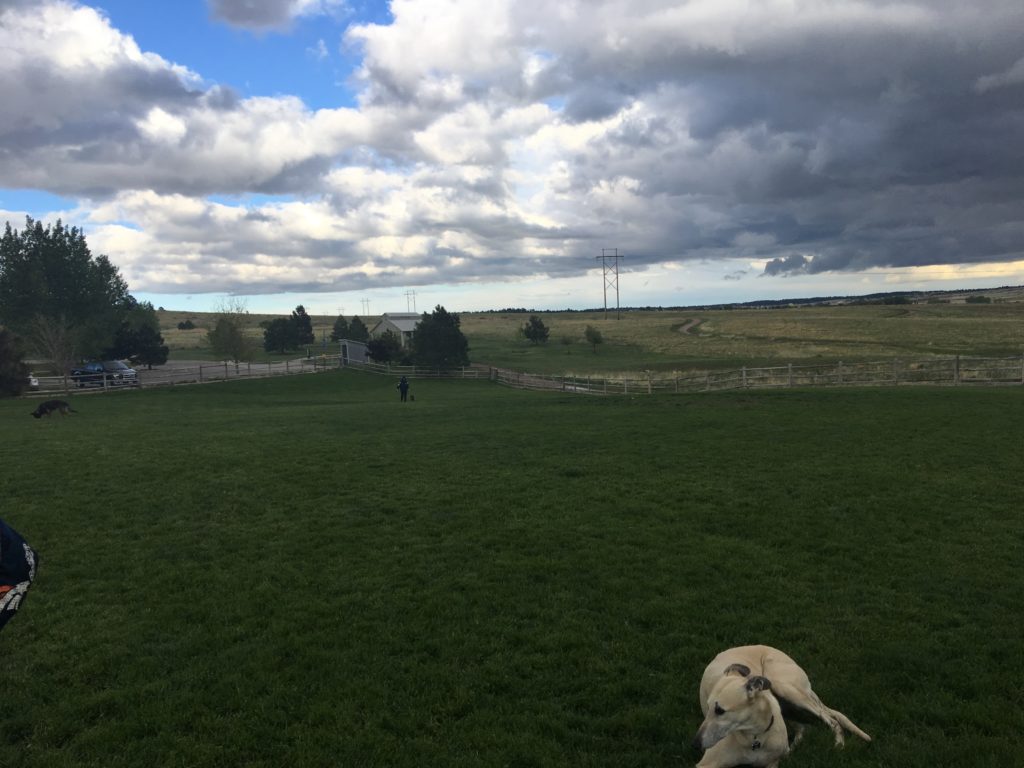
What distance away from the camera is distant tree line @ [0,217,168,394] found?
58.8m

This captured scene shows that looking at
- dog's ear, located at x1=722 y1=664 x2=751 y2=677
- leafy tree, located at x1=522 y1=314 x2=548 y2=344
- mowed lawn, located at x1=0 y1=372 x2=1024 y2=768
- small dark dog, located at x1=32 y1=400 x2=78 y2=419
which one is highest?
leafy tree, located at x1=522 y1=314 x2=548 y2=344

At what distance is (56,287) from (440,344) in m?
40.4

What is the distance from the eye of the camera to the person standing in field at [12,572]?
15.3 ft

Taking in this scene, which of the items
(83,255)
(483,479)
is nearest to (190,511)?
(483,479)

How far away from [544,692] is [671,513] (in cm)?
566

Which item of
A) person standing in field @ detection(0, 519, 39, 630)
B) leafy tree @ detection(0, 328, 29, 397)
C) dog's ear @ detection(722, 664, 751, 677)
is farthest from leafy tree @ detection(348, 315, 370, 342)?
dog's ear @ detection(722, 664, 751, 677)

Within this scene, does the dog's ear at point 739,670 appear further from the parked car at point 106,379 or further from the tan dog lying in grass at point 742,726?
the parked car at point 106,379

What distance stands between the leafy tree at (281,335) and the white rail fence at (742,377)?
36.1m

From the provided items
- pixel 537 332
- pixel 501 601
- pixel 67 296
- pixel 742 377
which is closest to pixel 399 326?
pixel 537 332

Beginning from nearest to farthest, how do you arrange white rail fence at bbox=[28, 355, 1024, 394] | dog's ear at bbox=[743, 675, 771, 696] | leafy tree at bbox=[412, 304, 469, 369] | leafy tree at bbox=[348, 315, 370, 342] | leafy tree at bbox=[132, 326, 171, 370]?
dog's ear at bbox=[743, 675, 771, 696]
white rail fence at bbox=[28, 355, 1024, 394]
leafy tree at bbox=[412, 304, 469, 369]
leafy tree at bbox=[132, 326, 171, 370]
leafy tree at bbox=[348, 315, 370, 342]

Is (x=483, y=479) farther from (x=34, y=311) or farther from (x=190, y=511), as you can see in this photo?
(x=34, y=311)

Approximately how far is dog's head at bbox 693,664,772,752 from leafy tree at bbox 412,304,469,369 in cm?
5250

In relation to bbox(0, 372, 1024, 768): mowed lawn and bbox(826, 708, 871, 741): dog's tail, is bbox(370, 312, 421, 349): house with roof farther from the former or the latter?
bbox(826, 708, 871, 741): dog's tail

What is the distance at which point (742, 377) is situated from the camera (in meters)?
32.8
